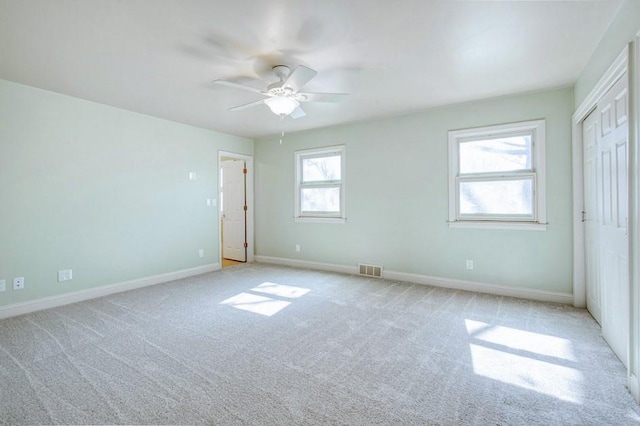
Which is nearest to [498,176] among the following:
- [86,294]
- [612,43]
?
[612,43]

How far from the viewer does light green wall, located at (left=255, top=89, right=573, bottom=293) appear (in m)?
3.61

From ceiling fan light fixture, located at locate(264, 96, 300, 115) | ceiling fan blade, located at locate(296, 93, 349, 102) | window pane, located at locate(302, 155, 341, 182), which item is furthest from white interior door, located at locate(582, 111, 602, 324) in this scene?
window pane, located at locate(302, 155, 341, 182)

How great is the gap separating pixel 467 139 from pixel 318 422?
387cm

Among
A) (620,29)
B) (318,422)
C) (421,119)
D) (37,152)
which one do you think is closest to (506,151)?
(421,119)

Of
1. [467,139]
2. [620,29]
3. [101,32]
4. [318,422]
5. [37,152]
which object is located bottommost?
[318,422]

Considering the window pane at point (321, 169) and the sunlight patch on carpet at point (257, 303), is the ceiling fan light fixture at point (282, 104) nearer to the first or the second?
the sunlight patch on carpet at point (257, 303)

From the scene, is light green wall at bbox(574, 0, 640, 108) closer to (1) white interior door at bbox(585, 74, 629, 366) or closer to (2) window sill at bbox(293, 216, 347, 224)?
(1) white interior door at bbox(585, 74, 629, 366)

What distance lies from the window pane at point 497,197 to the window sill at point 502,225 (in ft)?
0.42

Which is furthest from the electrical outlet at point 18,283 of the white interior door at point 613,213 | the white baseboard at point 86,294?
the white interior door at point 613,213

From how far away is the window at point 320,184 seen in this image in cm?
529

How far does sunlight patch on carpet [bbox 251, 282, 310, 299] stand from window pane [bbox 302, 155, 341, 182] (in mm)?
2071

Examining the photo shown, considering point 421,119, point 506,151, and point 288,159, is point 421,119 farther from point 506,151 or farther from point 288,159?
point 288,159

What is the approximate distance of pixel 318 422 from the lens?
1.65 meters

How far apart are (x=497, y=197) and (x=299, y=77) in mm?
3001
